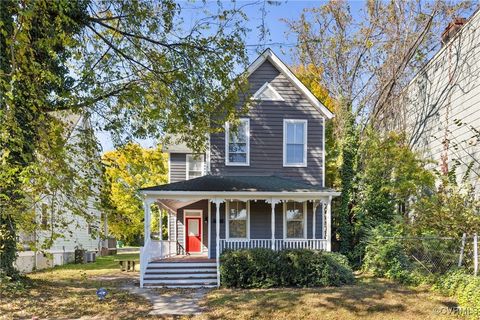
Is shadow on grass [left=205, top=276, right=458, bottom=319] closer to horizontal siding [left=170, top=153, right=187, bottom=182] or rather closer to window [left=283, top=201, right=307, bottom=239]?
window [left=283, top=201, right=307, bottom=239]

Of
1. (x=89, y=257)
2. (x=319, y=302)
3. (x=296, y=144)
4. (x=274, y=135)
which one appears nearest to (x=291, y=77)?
(x=274, y=135)

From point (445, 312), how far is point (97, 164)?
28.1 ft

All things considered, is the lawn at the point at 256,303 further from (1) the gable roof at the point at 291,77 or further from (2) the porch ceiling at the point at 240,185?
(1) the gable roof at the point at 291,77

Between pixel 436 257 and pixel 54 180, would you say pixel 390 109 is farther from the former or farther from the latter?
pixel 54 180

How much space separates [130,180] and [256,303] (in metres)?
19.7

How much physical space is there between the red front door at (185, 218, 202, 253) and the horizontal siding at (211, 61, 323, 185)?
8.82ft

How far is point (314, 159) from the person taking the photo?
50.8ft

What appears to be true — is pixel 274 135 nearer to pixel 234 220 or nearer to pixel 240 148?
pixel 240 148

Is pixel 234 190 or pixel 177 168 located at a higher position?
pixel 177 168

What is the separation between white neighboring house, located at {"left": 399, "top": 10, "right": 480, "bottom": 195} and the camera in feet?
40.2

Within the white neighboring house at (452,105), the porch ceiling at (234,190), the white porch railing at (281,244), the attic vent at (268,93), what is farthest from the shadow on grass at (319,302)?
the attic vent at (268,93)

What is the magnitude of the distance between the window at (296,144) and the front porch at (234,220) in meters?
1.13

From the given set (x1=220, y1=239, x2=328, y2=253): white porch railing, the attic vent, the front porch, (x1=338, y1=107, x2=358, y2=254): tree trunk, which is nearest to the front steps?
the front porch

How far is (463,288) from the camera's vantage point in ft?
30.3
